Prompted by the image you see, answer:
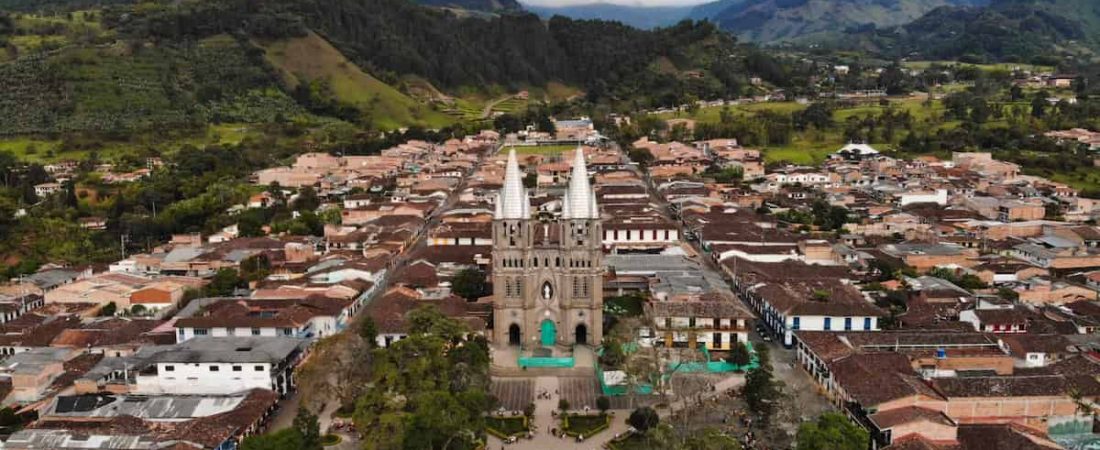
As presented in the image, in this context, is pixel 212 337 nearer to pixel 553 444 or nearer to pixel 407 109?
pixel 553 444

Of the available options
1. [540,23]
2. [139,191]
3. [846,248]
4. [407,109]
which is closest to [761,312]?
[846,248]

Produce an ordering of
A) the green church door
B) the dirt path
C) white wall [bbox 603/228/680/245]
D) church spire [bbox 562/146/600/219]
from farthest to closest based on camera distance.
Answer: the dirt path → white wall [bbox 603/228/680/245] → the green church door → church spire [bbox 562/146/600/219]

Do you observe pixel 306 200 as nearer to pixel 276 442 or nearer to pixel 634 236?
pixel 634 236

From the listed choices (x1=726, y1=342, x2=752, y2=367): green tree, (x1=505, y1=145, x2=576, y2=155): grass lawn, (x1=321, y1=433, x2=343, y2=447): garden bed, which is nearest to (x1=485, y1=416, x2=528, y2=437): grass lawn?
(x1=321, y1=433, x2=343, y2=447): garden bed

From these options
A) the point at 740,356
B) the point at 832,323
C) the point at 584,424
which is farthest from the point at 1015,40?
the point at 584,424

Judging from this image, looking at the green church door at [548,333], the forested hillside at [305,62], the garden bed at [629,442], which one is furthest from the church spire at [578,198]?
the forested hillside at [305,62]

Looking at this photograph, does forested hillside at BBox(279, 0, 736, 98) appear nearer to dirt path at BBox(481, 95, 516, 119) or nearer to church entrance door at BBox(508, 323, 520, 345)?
dirt path at BBox(481, 95, 516, 119)
